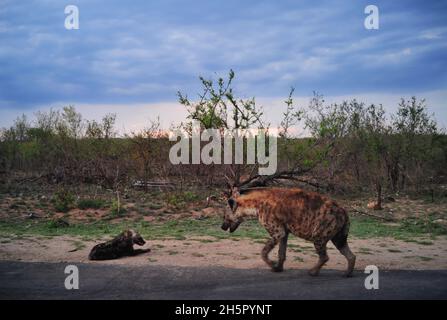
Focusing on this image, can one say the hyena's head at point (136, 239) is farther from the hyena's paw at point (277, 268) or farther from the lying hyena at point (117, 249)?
the hyena's paw at point (277, 268)

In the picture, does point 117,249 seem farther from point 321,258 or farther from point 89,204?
point 89,204

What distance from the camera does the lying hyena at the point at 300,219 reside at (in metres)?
8.02

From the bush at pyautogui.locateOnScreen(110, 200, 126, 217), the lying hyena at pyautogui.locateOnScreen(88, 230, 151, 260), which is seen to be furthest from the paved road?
the bush at pyautogui.locateOnScreen(110, 200, 126, 217)

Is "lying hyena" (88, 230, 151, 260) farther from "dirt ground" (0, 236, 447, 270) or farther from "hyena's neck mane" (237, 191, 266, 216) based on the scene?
"hyena's neck mane" (237, 191, 266, 216)

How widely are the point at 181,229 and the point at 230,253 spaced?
4.10 metres

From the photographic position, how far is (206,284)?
292 inches

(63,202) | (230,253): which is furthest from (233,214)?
(63,202)

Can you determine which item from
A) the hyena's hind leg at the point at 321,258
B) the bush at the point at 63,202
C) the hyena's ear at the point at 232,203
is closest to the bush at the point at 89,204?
the bush at the point at 63,202

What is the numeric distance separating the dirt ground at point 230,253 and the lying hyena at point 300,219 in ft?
2.66

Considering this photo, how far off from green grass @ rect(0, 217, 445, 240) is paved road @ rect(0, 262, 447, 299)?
389cm

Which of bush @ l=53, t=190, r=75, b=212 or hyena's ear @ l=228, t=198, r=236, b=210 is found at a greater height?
hyena's ear @ l=228, t=198, r=236, b=210

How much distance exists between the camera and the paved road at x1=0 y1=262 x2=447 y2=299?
22.4 ft
